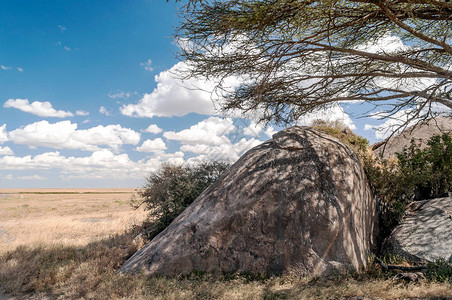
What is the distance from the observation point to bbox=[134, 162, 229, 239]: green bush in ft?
31.7

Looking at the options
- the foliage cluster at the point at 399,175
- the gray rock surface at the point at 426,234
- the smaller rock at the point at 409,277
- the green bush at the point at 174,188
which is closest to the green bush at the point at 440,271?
the smaller rock at the point at 409,277

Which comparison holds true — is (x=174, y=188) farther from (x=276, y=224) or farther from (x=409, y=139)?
(x=409, y=139)

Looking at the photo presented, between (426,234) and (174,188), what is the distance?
23.9 feet

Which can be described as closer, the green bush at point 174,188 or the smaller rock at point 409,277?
the smaller rock at point 409,277

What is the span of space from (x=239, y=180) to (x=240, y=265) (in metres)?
1.80

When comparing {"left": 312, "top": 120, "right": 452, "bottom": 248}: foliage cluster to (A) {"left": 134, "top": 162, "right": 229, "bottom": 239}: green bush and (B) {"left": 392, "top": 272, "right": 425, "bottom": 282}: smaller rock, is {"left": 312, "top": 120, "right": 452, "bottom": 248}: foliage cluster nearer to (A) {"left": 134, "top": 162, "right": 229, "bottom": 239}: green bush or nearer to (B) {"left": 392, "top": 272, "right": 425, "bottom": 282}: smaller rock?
(B) {"left": 392, "top": 272, "right": 425, "bottom": 282}: smaller rock

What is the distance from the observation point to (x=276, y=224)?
6.05 meters

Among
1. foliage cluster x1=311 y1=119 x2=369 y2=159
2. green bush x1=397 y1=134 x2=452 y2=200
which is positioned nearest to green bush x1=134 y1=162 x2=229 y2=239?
foliage cluster x1=311 y1=119 x2=369 y2=159

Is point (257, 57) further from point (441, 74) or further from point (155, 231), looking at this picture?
point (155, 231)

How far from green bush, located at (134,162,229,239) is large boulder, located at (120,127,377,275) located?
2.87 meters

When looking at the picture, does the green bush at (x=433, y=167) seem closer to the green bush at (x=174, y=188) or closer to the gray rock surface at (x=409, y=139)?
the gray rock surface at (x=409, y=139)

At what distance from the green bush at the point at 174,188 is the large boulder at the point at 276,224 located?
2866mm

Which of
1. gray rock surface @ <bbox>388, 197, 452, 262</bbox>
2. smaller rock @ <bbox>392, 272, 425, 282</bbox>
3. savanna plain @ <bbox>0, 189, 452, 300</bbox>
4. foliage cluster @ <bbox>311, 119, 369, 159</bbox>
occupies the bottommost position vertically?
savanna plain @ <bbox>0, 189, 452, 300</bbox>

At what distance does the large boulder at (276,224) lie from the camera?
5957 mm
